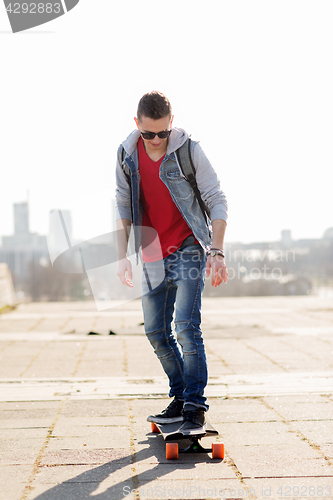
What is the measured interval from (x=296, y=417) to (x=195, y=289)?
1057 mm

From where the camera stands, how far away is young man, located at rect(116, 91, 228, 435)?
2.71 m

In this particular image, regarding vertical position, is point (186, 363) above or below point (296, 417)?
above

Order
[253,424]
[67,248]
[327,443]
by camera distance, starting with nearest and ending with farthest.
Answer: [327,443] < [253,424] < [67,248]

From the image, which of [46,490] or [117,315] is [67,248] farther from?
[117,315]

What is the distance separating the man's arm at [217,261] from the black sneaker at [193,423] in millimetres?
645

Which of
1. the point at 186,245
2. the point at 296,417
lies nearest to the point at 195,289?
the point at 186,245

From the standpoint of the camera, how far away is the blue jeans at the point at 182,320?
275 centimetres

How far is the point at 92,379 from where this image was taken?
14.8 ft

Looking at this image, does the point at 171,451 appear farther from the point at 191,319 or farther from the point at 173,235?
the point at 173,235

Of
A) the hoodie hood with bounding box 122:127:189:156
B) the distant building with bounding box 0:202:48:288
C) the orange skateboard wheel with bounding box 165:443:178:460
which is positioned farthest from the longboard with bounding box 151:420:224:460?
the distant building with bounding box 0:202:48:288

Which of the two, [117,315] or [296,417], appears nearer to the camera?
[296,417]

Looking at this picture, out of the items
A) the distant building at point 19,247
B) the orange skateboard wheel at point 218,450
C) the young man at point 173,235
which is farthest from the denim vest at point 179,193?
the distant building at point 19,247

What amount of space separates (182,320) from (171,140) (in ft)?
3.03

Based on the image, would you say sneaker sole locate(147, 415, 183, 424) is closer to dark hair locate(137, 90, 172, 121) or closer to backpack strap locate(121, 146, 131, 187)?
backpack strap locate(121, 146, 131, 187)
